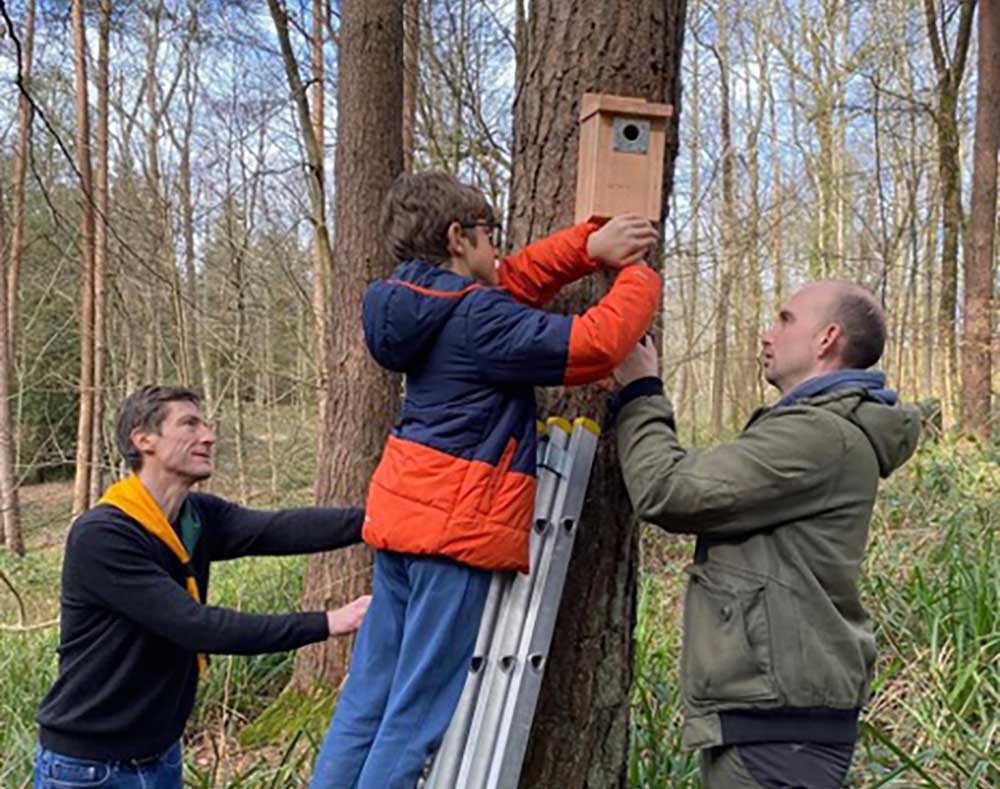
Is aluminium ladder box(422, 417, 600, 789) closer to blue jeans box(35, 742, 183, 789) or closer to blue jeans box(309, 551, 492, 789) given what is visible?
blue jeans box(309, 551, 492, 789)

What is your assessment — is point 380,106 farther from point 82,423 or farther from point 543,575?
point 82,423

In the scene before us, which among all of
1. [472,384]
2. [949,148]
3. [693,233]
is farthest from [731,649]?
[949,148]

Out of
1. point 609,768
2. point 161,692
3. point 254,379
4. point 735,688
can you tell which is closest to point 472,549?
point 735,688

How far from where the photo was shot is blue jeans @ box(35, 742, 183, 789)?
2658 millimetres

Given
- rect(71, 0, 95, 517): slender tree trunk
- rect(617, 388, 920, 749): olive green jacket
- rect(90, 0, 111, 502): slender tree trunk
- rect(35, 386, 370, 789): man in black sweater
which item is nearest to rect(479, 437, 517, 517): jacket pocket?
rect(617, 388, 920, 749): olive green jacket

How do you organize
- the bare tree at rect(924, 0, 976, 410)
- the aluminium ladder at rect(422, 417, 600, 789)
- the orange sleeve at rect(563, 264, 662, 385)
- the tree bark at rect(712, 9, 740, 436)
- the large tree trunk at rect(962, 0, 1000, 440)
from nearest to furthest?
1. the orange sleeve at rect(563, 264, 662, 385)
2. the aluminium ladder at rect(422, 417, 600, 789)
3. the large tree trunk at rect(962, 0, 1000, 440)
4. the tree bark at rect(712, 9, 740, 436)
5. the bare tree at rect(924, 0, 976, 410)

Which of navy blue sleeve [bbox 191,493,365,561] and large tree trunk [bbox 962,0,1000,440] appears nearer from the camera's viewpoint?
navy blue sleeve [bbox 191,493,365,561]

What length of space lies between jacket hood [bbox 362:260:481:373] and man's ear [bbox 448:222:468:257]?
61 millimetres

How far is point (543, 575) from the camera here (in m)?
2.25

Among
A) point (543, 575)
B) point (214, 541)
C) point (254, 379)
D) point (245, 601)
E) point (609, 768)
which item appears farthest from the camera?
point (254, 379)

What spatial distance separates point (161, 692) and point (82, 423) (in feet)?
42.3

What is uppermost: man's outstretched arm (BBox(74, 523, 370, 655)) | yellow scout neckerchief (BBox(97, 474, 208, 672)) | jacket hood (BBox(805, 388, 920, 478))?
jacket hood (BBox(805, 388, 920, 478))

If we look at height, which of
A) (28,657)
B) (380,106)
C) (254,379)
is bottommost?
(28,657)

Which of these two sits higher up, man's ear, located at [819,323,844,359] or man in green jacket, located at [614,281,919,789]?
man's ear, located at [819,323,844,359]
